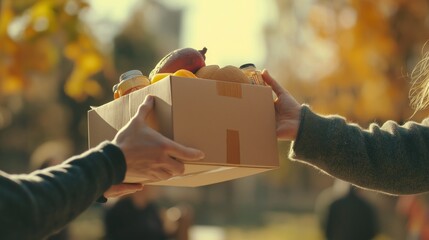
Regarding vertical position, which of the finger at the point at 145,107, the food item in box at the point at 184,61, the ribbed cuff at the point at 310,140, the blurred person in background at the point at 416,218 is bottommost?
the blurred person in background at the point at 416,218

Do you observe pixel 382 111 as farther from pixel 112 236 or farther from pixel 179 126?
pixel 179 126

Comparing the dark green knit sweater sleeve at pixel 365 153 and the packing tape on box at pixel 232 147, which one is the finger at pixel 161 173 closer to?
the packing tape on box at pixel 232 147

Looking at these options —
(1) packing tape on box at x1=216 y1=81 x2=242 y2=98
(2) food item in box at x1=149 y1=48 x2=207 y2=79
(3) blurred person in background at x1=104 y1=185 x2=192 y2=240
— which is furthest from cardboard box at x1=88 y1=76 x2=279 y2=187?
(3) blurred person in background at x1=104 y1=185 x2=192 y2=240

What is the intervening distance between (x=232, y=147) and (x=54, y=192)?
804 millimetres

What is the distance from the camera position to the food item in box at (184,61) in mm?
2924

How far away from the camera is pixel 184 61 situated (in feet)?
9.59

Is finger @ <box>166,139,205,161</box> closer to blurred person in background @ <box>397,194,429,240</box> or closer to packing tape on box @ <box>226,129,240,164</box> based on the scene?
packing tape on box @ <box>226,129,240,164</box>

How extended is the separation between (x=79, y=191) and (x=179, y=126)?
21.8 inches

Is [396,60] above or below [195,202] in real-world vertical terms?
above

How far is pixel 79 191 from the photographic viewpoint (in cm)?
213

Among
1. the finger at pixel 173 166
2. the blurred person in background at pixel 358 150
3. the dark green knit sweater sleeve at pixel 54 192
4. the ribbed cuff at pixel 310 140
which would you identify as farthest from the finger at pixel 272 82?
the dark green knit sweater sleeve at pixel 54 192

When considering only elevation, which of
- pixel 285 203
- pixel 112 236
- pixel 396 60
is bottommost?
pixel 285 203

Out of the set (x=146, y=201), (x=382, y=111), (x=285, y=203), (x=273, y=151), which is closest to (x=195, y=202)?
(x=285, y=203)

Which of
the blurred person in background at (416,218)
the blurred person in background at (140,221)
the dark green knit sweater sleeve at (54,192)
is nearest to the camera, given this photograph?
the dark green knit sweater sleeve at (54,192)
